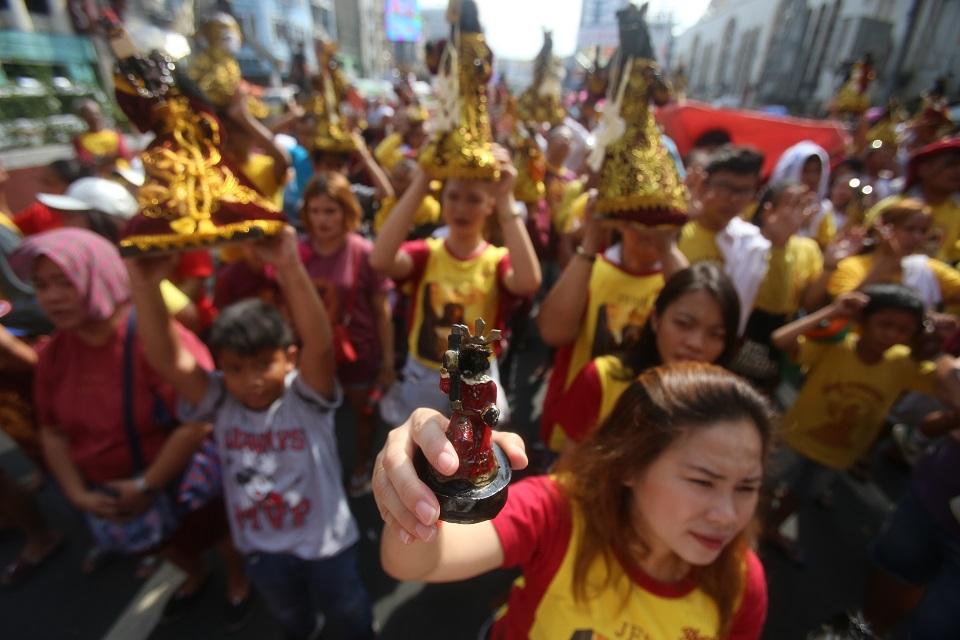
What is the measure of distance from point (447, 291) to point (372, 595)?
5.10 ft

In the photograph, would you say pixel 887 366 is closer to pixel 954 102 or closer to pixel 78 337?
pixel 78 337

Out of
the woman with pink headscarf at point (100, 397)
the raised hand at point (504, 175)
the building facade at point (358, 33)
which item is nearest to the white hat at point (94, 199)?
the woman with pink headscarf at point (100, 397)

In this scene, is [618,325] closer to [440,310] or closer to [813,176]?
[440,310]

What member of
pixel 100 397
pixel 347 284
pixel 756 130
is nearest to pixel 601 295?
pixel 347 284

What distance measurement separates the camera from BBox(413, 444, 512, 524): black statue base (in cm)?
67

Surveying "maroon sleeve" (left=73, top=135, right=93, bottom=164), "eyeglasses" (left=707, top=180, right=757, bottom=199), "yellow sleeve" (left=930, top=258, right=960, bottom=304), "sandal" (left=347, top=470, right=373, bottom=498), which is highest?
"eyeglasses" (left=707, top=180, right=757, bottom=199)

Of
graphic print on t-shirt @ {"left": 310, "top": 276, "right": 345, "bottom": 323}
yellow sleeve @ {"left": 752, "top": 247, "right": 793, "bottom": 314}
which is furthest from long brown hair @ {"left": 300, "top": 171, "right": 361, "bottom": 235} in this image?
yellow sleeve @ {"left": 752, "top": 247, "right": 793, "bottom": 314}

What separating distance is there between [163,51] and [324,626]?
7.90 feet

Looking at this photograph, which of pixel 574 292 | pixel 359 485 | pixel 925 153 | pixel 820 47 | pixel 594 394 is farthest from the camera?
pixel 820 47

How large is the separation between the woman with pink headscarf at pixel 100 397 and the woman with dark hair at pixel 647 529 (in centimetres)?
139

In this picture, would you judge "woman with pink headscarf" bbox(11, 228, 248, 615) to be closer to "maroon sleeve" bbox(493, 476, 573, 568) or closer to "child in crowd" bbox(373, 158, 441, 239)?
"maroon sleeve" bbox(493, 476, 573, 568)

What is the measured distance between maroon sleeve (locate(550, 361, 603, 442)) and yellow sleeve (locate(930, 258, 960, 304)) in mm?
2451

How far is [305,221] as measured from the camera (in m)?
2.66

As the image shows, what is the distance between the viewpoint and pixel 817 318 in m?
2.21
